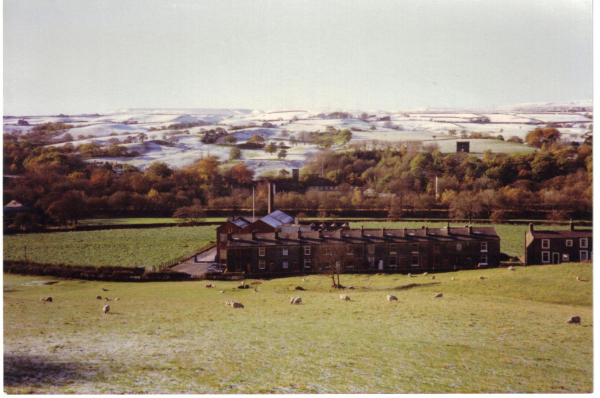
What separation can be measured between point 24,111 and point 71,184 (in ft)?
8.47

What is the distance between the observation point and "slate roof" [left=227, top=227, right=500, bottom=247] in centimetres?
1546

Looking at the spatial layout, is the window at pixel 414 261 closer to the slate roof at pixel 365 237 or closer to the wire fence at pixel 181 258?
the slate roof at pixel 365 237

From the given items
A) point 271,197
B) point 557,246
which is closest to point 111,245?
point 271,197

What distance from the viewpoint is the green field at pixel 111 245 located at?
Answer: 1511 cm

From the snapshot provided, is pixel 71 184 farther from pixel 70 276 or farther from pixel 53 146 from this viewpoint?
pixel 70 276

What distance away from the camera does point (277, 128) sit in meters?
16.3

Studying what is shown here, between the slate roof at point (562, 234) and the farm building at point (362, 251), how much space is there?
1.19 m

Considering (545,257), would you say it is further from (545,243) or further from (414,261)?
(414,261)

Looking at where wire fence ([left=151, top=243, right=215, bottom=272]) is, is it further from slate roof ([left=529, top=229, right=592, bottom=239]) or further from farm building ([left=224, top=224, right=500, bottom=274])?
slate roof ([left=529, top=229, right=592, bottom=239])

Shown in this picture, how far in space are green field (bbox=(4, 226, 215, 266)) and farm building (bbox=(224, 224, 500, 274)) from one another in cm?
138

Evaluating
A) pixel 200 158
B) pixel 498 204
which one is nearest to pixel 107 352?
pixel 200 158

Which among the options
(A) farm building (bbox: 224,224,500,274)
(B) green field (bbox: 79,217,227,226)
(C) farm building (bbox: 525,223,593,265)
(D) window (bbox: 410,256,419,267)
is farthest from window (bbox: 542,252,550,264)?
(B) green field (bbox: 79,217,227,226)

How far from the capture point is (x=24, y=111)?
14.9 metres

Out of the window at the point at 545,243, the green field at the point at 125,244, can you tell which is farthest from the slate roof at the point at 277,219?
the window at the point at 545,243
